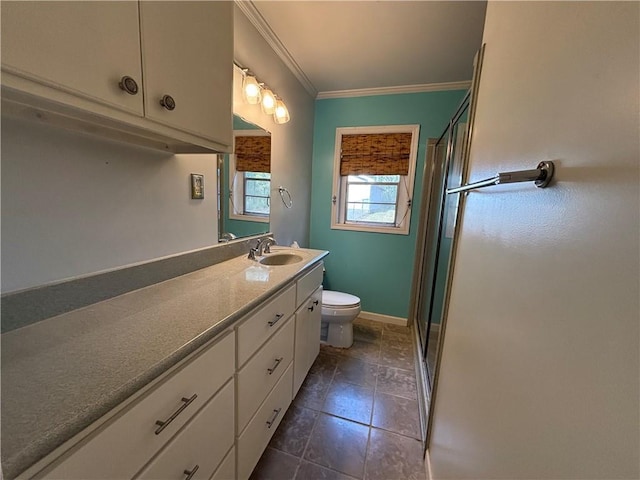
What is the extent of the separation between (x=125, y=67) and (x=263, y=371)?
3.75 ft

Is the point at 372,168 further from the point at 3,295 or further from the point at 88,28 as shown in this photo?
the point at 3,295

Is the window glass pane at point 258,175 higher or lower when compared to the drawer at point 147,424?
higher

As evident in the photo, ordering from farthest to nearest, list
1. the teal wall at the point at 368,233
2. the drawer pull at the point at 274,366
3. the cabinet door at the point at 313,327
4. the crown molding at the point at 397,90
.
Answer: the teal wall at the point at 368,233, the crown molding at the point at 397,90, the cabinet door at the point at 313,327, the drawer pull at the point at 274,366

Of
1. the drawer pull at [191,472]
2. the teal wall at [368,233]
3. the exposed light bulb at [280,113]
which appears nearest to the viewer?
the drawer pull at [191,472]

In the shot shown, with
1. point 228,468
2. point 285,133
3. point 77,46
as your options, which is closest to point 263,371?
point 228,468

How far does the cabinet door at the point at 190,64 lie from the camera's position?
2.43ft

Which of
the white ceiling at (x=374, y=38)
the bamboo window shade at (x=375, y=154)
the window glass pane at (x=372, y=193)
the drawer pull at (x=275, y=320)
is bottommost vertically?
the drawer pull at (x=275, y=320)

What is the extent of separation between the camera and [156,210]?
111 centimetres

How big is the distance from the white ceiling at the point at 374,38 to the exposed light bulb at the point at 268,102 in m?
0.36

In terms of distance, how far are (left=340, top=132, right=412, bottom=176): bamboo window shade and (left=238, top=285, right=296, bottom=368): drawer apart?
1.68m

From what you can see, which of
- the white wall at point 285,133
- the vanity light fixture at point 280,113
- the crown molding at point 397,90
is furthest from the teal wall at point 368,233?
the vanity light fixture at point 280,113

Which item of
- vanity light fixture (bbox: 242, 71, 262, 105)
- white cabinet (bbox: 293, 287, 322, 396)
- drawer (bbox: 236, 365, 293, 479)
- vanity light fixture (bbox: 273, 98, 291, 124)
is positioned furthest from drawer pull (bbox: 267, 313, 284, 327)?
vanity light fixture (bbox: 273, 98, 291, 124)

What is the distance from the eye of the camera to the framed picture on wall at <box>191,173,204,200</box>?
130 centimetres

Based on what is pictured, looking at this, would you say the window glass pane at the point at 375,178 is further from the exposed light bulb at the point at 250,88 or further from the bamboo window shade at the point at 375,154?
the exposed light bulb at the point at 250,88
